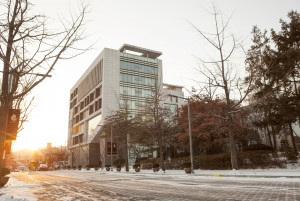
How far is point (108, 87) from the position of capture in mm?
57406

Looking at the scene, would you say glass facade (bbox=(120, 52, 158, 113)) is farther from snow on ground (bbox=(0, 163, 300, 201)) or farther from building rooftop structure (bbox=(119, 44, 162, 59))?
snow on ground (bbox=(0, 163, 300, 201))

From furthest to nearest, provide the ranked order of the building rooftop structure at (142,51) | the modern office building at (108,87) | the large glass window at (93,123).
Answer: the building rooftop structure at (142,51) → the large glass window at (93,123) → the modern office building at (108,87)

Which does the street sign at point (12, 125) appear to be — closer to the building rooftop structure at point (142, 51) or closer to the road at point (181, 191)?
the road at point (181, 191)

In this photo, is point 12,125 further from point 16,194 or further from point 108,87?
point 108,87

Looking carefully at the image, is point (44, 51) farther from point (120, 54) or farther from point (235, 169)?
point (120, 54)

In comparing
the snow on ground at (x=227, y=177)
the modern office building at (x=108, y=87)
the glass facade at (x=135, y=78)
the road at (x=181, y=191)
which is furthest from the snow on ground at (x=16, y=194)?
the glass facade at (x=135, y=78)

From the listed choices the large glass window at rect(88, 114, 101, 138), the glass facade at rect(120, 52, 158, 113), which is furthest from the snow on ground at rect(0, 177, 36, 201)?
the large glass window at rect(88, 114, 101, 138)

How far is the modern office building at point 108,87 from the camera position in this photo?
5706cm

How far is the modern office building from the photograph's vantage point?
187 ft

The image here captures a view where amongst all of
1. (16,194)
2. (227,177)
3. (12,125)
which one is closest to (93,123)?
(227,177)

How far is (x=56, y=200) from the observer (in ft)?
23.2

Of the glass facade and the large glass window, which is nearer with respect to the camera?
the large glass window

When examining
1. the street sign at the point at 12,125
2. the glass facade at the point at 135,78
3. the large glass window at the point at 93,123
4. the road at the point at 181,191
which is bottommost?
the road at the point at 181,191

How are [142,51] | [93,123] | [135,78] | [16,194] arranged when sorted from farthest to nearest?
[142,51] → [93,123] → [135,78] → [16,194]
